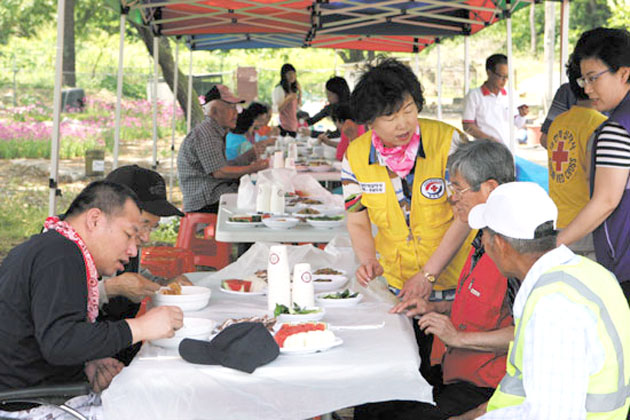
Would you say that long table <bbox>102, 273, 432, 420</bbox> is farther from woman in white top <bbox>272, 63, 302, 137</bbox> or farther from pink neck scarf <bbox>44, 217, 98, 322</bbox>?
woman in white top <bbox>272, 63, 302, 137</bbox>

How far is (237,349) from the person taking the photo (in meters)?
2.19

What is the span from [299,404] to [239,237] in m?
Result: 2.23

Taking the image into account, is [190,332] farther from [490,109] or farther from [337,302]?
[490,109]

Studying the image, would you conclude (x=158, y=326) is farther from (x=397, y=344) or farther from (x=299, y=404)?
(x=397, y=344)

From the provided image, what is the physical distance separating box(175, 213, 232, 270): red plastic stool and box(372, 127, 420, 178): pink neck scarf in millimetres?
2685

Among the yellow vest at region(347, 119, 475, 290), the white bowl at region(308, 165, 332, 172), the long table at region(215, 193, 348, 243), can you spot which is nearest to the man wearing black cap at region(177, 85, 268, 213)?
the white bowl at region(308, 165, 332, 172)

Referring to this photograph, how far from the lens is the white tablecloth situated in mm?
2117

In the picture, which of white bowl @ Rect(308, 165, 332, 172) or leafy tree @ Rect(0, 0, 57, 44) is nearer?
white bowl @ Rect(308, 165, 332, 172)

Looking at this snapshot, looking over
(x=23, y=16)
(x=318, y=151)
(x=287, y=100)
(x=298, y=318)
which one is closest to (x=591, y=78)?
(x=298, y=318)

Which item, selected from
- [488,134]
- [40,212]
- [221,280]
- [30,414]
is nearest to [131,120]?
[40,212]

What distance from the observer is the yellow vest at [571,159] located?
3807mm

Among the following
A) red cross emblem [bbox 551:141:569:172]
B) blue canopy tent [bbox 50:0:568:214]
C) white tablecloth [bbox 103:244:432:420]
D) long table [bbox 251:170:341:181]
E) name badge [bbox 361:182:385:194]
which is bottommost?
white tablecloth [bbox 103:244:432:420]

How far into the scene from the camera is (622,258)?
3.25 meters

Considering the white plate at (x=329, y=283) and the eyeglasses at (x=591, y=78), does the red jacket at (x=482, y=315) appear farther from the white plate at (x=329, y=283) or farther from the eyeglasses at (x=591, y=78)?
the eyeglasses at (x=591, y=78)
